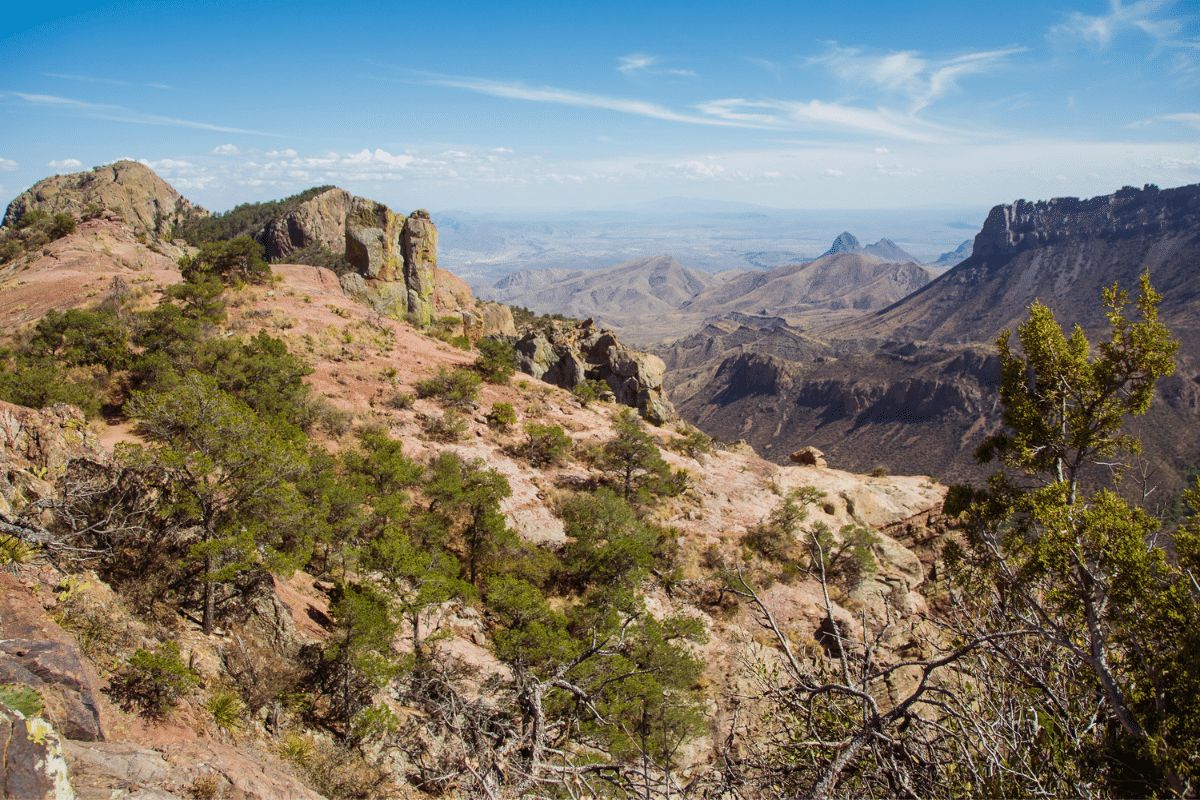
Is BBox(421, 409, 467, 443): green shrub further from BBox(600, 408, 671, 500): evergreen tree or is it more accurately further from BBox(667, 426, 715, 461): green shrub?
BBox(667, 426, 715, 461): green shrub

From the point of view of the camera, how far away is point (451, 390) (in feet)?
98.1

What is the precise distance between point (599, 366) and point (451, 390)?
987 inches

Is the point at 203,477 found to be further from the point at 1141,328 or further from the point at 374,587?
the point at 1141,328

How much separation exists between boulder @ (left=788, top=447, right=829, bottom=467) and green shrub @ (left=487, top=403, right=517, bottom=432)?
21.0m

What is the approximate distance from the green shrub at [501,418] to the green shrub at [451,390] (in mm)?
1448

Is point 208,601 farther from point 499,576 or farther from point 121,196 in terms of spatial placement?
point 121,196

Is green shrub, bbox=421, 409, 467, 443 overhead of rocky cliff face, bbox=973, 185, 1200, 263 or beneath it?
beneath

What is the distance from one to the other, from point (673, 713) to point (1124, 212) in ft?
803

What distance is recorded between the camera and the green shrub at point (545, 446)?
91.8ft

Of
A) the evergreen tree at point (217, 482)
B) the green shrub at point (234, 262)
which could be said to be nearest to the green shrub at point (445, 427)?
→ the evergreen tree at point (217, 482)

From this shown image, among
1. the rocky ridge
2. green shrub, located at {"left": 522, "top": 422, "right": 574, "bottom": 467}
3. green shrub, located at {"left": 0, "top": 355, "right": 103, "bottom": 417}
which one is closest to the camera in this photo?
the rocky ridge

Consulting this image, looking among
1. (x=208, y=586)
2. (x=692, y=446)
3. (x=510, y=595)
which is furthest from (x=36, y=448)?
(x=692, y=446)

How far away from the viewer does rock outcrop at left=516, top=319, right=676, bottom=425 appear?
163 feet

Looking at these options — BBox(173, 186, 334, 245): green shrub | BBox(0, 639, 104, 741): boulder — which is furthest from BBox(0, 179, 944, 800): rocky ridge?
BBox(173, 186, 334, 245): green shrub
